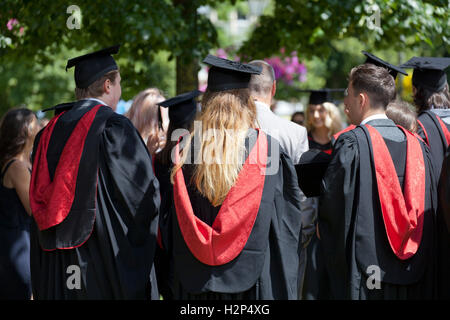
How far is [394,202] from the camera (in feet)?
10.8

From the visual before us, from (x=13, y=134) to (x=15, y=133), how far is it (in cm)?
2

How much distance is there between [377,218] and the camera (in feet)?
10.9

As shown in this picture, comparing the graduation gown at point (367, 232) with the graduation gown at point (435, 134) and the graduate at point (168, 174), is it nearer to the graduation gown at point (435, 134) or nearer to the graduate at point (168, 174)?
the graduation gown at point (435, 134)

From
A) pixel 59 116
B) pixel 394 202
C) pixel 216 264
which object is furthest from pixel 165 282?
pixel 394 202

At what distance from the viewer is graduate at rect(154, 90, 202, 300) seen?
3502mm

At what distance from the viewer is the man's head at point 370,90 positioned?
11.5 ft

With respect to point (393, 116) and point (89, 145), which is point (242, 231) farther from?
point (393, 116)

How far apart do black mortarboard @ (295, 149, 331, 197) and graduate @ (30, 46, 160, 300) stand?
1.00 metres

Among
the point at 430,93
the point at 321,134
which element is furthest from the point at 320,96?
the point at 430,93

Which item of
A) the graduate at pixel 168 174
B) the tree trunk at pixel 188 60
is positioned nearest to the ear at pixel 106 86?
the graduate at pixel 168 174

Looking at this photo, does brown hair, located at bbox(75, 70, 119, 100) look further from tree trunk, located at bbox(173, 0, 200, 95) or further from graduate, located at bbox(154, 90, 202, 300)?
tree trunk, located at bbox(173, 0, 200, 95)

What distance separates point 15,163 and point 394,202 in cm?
299

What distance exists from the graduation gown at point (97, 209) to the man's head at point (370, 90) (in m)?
1.40

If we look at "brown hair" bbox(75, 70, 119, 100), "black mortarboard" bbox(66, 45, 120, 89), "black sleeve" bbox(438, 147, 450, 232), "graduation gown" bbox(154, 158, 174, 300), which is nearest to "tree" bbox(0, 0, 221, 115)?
"black mortarboard" bbox(66, 45, 120, 89)
